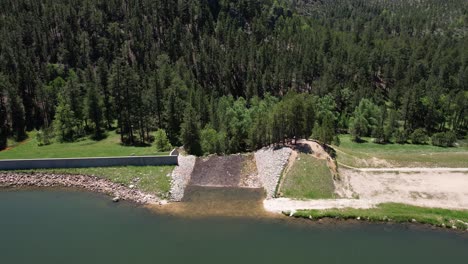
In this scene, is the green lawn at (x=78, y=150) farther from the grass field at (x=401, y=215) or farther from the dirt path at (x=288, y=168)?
the grass field at (x=401, y=215)

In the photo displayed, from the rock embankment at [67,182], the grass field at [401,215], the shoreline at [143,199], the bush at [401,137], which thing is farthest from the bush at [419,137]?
the rock embankment at [67,182]

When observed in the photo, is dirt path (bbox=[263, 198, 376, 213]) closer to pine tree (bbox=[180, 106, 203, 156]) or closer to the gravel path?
the gravel path

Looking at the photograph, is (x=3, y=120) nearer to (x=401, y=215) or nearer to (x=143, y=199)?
(x=143, y=199)

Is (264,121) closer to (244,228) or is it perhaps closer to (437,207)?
(244,228)

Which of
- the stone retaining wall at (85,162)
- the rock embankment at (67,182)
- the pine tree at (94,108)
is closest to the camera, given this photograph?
the rock embankment at (67,182)

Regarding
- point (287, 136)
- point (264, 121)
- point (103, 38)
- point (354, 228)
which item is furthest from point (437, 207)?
point (103, 38)

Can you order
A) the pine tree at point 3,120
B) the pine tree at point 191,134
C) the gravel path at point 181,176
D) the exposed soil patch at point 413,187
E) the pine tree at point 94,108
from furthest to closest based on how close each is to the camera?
the pine tree at point 3,120 < the pine tree at point 94,108 < the pine tree at point 191,134 < the gravel path at point 181,176 < the exposed soil patch at point 413,187

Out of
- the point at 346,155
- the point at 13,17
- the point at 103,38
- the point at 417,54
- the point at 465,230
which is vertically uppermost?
the point at 13,17
